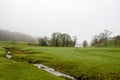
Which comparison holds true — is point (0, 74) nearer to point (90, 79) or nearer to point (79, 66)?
point (90, 79)

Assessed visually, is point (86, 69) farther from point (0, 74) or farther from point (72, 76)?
point (0, 74)

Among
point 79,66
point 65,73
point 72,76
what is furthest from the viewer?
point 79,66

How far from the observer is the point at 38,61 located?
72625mm

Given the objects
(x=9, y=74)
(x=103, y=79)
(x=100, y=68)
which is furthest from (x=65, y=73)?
(x=9, y=74)

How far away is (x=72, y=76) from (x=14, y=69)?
39.4ft

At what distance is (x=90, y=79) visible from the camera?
43.8 meters

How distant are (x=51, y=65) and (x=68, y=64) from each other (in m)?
5.91

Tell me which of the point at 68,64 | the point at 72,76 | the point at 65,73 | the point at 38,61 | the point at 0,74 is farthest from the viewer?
the point at 38,61

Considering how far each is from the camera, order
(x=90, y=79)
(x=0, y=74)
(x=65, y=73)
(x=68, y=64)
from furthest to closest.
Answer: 1. (x=68, y=64)
2. (x=65, y=73)
3. (x=90, y=79)
4. (x=0, y=74)

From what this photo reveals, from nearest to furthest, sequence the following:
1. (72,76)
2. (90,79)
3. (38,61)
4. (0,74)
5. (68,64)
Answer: (0,74)
(90,79)
(72,76)
(68,64)
(38,61)

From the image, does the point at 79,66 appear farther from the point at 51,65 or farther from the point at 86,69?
the point at 51,65

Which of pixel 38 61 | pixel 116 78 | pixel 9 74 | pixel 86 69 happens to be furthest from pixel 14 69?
pixel 38 61

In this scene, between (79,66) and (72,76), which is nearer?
(72,76)

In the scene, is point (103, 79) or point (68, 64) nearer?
point (103, 79)
